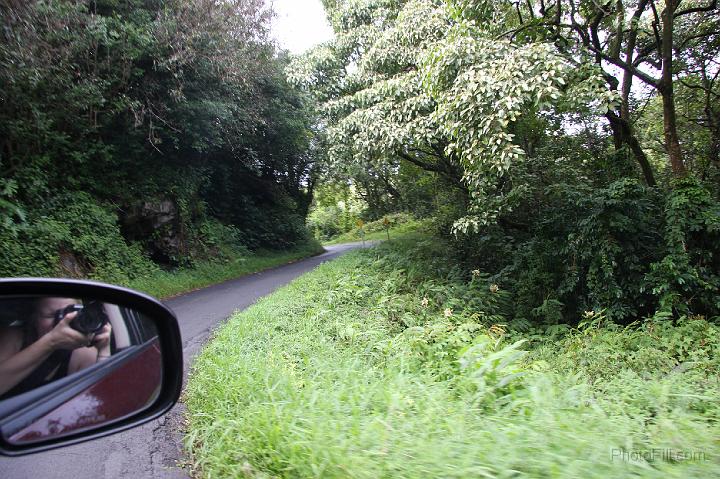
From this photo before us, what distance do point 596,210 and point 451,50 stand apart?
12.5 ft

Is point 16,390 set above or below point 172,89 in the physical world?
below

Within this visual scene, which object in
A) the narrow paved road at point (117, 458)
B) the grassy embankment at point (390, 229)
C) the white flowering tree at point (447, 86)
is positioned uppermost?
the white flowering tree at point (447, 86)

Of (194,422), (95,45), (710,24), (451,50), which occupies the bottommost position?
(194,422)

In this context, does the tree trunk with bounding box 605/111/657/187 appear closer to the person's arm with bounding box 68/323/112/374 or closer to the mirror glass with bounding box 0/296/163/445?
the mirror glass with bounding box 0/296/163/445

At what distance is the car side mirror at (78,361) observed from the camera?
1289 millimetres

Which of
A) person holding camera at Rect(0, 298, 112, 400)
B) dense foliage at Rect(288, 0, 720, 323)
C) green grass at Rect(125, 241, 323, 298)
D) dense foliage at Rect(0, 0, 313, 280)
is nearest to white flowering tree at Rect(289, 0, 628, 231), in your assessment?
dense foliage at Rect(288, 0, 720, 323)

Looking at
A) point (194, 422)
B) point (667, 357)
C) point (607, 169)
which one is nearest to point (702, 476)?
point (194, 422)

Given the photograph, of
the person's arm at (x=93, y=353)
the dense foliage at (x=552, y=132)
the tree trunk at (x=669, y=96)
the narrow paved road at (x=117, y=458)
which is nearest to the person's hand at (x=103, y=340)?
the person's arm at (x=93, y=353)

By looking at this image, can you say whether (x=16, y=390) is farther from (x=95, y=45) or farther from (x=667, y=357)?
(x=95, y=45)

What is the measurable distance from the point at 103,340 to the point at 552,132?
13.8 meters

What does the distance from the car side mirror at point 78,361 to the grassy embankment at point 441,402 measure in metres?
1.14

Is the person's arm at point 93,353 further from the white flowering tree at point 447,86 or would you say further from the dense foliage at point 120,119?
the dense foliage at point 120,119

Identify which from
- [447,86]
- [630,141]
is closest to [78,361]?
[447,86]

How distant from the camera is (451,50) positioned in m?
7.49
